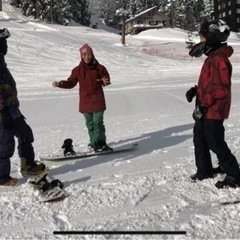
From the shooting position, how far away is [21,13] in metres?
64.1

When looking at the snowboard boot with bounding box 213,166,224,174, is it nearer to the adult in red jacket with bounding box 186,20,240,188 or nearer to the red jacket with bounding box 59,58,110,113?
the adult in red jacket with bounding box 186,20,240,188

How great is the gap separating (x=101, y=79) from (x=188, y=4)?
282 feet

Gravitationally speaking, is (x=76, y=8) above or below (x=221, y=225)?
above

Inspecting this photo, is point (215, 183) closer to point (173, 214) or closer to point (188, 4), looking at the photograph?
point (173, 214)

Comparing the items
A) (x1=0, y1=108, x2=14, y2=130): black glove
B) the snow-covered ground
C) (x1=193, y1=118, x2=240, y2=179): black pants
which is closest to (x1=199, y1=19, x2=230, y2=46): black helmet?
(x1=193, y1=118, x2=240, y2=179): black pants

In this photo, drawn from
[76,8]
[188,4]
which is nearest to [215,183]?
[76,8]

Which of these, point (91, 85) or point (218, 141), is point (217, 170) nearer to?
point (218, 141)

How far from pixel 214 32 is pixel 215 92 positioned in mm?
586

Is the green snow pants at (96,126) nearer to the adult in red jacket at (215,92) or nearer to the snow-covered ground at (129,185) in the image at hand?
the snow-covered ground at (129,185)

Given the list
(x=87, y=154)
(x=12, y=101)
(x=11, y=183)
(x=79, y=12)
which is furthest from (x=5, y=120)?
(x=79, y=12)

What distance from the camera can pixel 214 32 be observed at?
3910 millimetres

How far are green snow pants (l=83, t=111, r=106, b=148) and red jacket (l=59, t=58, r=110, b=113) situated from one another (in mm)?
97

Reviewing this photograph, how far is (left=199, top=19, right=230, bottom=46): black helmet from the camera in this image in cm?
392

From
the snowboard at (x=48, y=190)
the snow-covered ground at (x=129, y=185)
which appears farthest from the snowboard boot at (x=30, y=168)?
the snowboard at (x=48, y=190)
